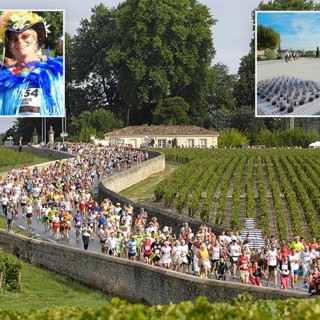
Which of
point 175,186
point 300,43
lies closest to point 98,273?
Answer: point 175,186

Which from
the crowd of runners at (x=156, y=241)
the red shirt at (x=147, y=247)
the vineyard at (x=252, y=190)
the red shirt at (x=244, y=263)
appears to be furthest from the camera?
the vineyard at (x=252, y=190)

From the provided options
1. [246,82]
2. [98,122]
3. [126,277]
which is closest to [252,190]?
[126,277]

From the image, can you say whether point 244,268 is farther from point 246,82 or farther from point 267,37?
point 246,82

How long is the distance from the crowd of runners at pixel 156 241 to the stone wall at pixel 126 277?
Answer: 103 centimetres

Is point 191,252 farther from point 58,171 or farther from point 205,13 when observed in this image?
point 205,13

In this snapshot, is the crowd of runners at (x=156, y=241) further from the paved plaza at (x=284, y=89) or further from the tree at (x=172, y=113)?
the tree at (x=172, y=113)

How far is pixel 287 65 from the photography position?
85562 mm

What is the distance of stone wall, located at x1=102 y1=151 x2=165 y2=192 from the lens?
201 ft

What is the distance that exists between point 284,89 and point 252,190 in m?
29.0

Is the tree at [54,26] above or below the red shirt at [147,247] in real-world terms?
above

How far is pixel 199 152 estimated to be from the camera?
90688mm

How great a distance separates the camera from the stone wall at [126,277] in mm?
24984

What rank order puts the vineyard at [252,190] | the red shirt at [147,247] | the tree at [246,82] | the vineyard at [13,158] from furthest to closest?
the tree at [246,82], the vineyard at [13,158], the vineyard at [252,190], the red shirt at [147,247]

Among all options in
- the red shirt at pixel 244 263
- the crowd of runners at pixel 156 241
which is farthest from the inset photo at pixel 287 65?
the red shirt at pixel 244 263
